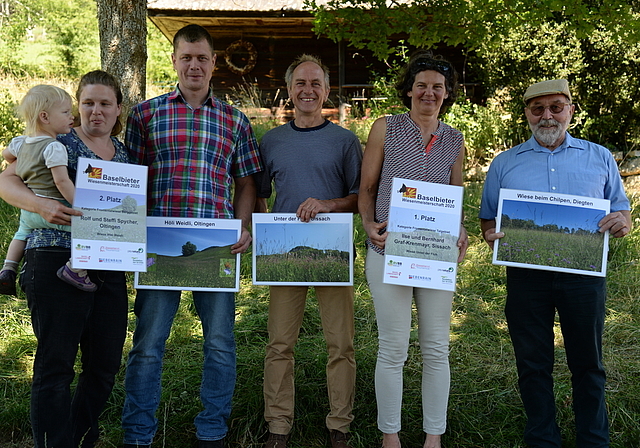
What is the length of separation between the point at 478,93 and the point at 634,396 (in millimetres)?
9142

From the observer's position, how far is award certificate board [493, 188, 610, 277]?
10.0 ft

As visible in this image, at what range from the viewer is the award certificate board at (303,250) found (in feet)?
10.7

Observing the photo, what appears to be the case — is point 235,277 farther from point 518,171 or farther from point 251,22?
point 251,22

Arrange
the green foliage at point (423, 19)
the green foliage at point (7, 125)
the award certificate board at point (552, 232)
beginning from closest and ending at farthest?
the award certificate board at point (552, 232), the green foliage at point (423, 19), the green foliage at point (7, 125)

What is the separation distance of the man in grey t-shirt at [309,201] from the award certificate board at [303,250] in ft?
0.27

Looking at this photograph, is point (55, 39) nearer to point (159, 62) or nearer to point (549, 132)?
point (159, 62)

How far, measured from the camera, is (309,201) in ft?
10.5

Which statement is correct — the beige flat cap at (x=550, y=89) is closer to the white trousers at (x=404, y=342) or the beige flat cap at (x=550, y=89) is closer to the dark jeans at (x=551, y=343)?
the dark jeans at (x=551, y=343)

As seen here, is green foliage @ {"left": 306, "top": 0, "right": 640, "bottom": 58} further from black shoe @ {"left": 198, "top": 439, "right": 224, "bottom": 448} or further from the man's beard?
black shoe @ {"left": 198, "top": 439, "right": 224, "bottom": 448}

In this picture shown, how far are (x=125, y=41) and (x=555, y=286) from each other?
4.33 meters

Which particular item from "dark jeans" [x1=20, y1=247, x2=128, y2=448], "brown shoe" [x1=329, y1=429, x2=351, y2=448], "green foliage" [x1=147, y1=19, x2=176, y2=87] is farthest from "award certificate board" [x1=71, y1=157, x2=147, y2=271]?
"green foliage" [x1=147, y1=19, x2=176, y2=87]

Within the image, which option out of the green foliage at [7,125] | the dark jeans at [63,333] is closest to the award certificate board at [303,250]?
the dark jeans at [63,333]

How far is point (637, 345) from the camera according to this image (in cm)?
485

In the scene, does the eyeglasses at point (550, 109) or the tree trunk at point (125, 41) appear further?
the tree trunk at point (125, 41)
